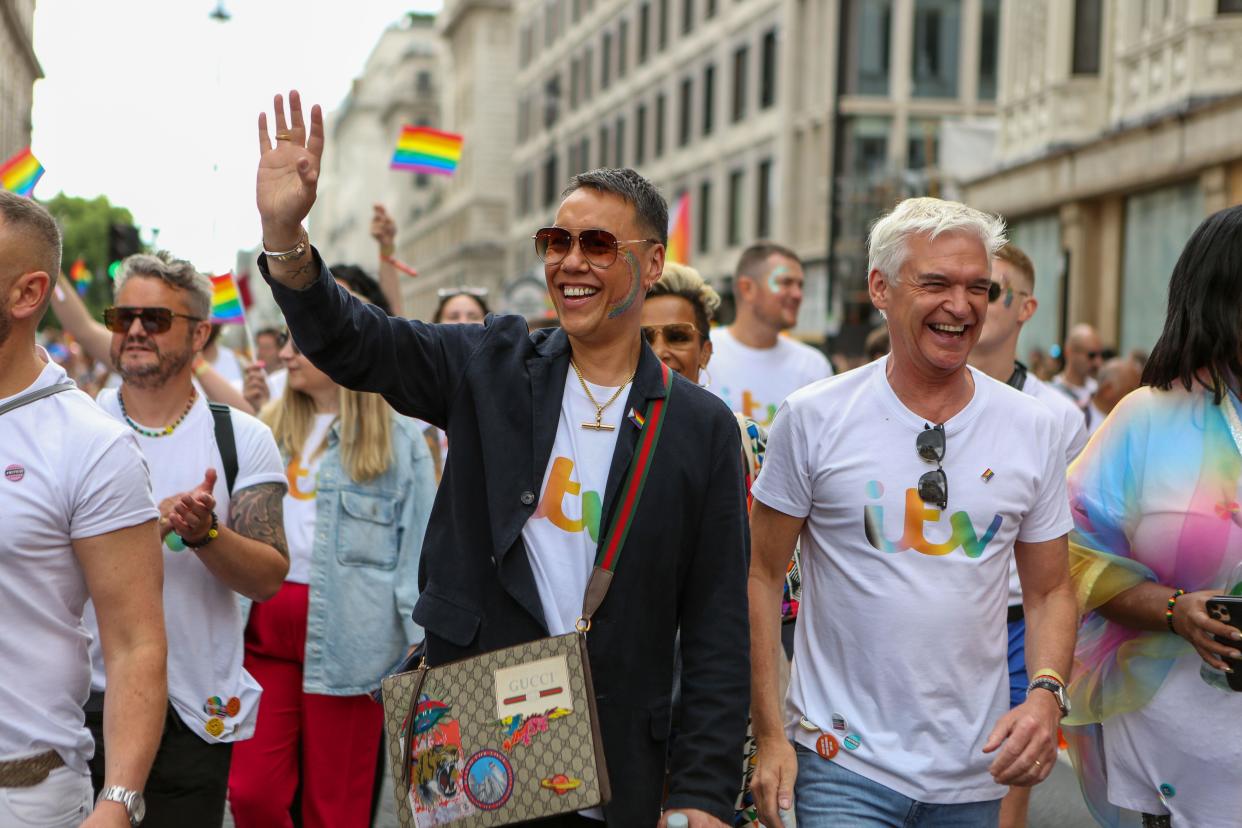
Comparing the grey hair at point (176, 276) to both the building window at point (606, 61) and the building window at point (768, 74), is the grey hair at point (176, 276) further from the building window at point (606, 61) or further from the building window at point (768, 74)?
the building window at point (606, 61)

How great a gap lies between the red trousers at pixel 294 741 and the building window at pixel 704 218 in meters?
39.0

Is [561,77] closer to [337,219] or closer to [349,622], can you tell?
[349,622]

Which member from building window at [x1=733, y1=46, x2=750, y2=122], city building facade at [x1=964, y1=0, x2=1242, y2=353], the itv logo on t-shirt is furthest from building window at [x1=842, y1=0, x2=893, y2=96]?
the itv logo on t-shirt

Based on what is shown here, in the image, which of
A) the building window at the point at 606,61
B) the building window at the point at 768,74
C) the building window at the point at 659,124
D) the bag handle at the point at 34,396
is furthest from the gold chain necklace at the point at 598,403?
the building window at the point at 606,61

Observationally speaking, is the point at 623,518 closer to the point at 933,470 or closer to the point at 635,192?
the point at 635,192

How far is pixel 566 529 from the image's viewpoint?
3.53 meters

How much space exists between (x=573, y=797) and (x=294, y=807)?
293 cm

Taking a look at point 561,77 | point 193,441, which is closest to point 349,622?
point 193,441

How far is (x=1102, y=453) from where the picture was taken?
14.0ft

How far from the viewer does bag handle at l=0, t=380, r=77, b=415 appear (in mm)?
3336

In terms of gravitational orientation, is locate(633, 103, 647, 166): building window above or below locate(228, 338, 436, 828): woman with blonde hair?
above

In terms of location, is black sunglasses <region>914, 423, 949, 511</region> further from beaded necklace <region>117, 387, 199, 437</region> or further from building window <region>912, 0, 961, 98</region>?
building window <region>912, 0, 961, 98</region>

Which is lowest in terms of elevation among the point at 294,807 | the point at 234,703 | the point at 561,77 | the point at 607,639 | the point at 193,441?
the point at 294,807

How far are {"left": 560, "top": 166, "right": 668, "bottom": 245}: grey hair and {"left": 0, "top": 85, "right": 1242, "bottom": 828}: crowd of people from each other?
0.01 meters
